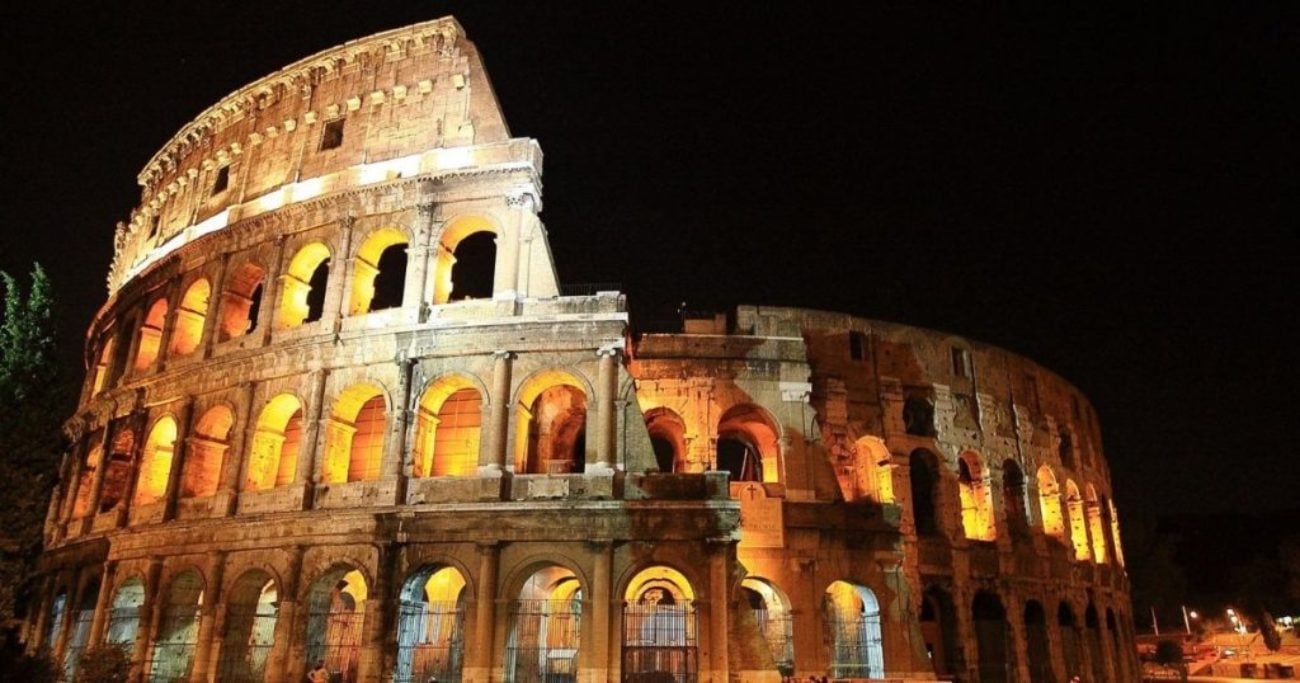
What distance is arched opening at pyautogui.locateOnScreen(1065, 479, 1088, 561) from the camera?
25.7 meters

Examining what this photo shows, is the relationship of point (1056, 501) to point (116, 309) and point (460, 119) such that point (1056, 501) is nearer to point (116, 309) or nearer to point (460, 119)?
point (460, 119)

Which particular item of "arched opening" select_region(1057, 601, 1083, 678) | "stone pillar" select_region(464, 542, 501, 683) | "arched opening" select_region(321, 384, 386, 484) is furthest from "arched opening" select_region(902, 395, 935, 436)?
"arched opening" select_region(321, 384, 386, 484)

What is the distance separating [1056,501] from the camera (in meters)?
25.3

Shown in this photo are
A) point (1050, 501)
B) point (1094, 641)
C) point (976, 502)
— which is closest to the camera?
point (976, 502)

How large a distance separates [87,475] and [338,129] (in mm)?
11332

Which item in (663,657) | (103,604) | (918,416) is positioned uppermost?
(918,416)

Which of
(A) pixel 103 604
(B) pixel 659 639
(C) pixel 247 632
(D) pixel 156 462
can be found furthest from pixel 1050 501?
(A) pixel 103 604

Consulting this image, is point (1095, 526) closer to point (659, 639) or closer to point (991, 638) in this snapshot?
point (991, 638)

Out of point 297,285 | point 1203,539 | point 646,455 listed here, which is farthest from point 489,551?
point 1203,539

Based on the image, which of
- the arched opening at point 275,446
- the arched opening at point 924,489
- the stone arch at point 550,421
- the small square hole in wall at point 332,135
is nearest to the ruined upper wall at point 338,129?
the small square hole in wall at point 332,135

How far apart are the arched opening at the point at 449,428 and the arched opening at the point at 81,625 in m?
8.74

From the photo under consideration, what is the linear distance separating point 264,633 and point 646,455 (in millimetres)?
9090

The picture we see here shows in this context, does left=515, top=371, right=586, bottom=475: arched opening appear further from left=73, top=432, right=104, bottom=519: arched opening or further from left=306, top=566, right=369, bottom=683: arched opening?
left=73, top=432, right=104, bottom=519: arched opening

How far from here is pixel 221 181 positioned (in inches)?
882
